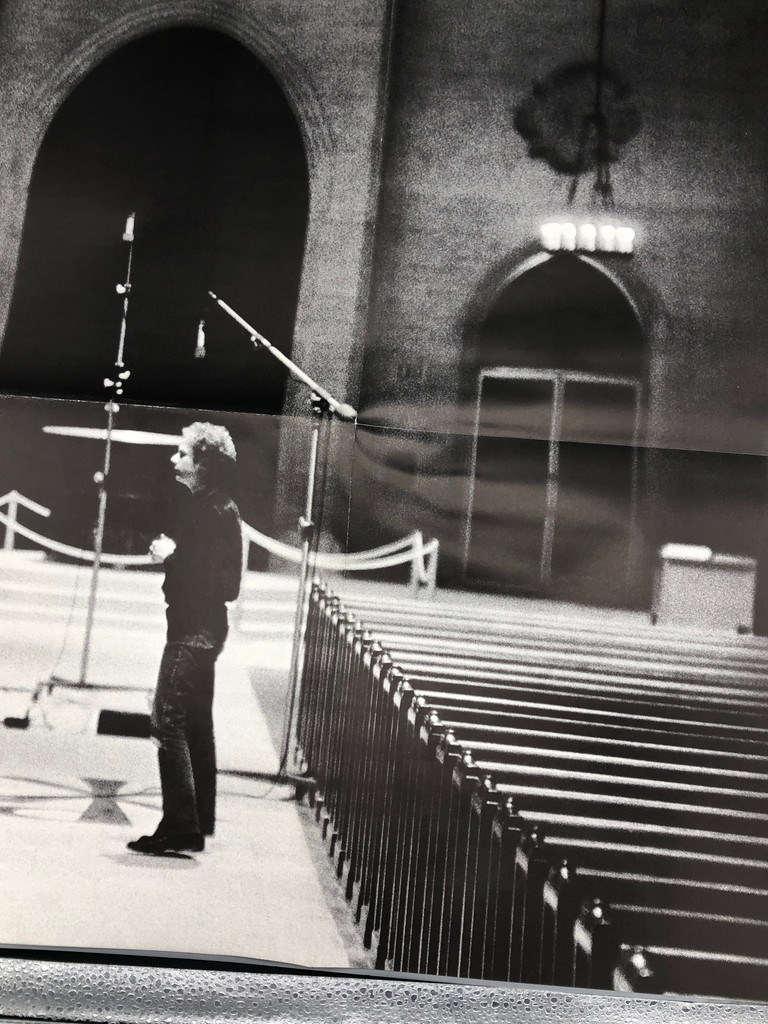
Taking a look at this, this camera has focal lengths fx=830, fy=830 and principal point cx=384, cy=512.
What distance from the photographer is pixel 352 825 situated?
1.90 m

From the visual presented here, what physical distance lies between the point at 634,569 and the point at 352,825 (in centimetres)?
89

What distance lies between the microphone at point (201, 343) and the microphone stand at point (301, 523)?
2.7 inches

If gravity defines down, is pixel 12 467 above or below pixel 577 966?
above

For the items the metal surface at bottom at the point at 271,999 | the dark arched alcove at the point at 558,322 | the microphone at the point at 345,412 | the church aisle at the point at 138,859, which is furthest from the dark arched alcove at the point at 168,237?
the metal surface at bottom at the point at 271,999

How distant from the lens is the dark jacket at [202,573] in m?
1.95

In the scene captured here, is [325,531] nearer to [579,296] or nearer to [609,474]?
[609,474]

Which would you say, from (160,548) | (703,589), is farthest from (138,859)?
(703,589)

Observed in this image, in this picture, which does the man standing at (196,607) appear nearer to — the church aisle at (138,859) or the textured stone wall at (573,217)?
the church aisle at (138,859)

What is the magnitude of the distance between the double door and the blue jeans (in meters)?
0.68

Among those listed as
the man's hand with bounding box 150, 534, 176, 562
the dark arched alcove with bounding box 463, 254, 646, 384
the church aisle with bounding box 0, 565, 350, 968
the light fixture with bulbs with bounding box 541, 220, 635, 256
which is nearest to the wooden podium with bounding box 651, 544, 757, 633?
the dark arched alcove with bounding box 463, 254, 646, 384

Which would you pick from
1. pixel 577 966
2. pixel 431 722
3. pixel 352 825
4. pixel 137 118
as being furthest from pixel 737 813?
pixel 137 118

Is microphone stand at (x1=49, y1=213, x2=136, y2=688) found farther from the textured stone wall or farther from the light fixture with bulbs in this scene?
the light fixture with bulbs

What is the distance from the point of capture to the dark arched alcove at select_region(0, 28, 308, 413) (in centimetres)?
200

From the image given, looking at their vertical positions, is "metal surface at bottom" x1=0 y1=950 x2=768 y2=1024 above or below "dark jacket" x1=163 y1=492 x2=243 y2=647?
below
